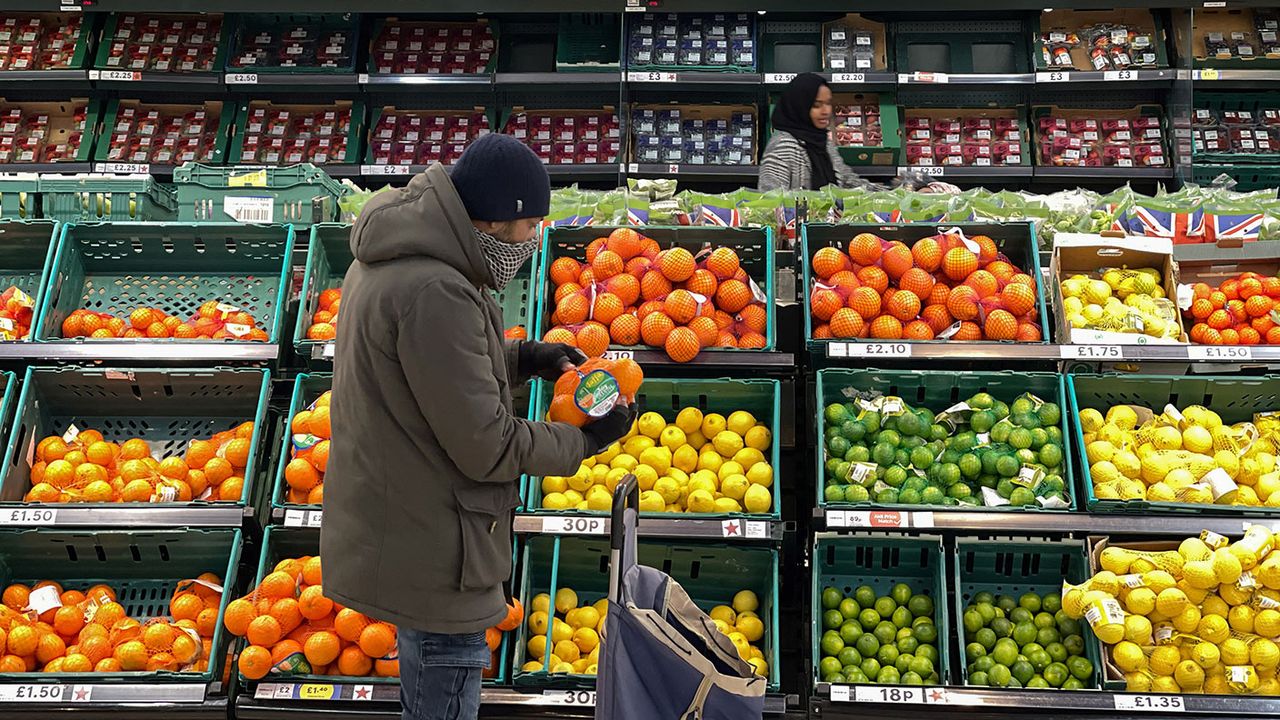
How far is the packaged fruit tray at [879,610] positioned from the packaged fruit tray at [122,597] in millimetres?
1798

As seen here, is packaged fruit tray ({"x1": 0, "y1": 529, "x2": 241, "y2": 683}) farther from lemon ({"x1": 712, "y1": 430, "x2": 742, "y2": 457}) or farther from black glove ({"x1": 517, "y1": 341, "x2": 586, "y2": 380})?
lemon ({"x1": 712, "y1": 430, "x2": 742, "y2": 457})

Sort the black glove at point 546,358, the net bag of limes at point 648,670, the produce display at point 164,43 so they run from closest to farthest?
the net bag of limes at point 648,670
the black glove at point 546,358
the produce display at point 164,43

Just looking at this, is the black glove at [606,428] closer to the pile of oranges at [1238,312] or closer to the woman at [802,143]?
the pile of oranges at [1238,312]

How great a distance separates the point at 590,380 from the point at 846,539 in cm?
134

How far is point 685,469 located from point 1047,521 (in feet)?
3.61

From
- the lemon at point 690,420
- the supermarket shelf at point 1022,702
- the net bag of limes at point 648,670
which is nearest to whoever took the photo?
the net bag of limes at point 648,670

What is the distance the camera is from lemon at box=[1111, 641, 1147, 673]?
129 inches

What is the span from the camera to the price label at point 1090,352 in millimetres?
3684

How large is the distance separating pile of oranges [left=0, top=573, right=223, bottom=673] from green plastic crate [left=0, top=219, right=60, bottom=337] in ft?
3.41

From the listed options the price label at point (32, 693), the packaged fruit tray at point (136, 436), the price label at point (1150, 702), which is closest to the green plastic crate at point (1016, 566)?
the price label at point (1150, 702)

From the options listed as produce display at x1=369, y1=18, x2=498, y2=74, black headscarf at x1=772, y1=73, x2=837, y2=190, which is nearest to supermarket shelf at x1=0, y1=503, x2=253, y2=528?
black headscarf at x1=772, y1=73, x2=837, y2=190

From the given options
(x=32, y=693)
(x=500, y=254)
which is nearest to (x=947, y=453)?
(x=500, y=254)

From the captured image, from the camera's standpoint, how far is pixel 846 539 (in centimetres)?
362

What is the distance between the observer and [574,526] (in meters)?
Result: 3.52
